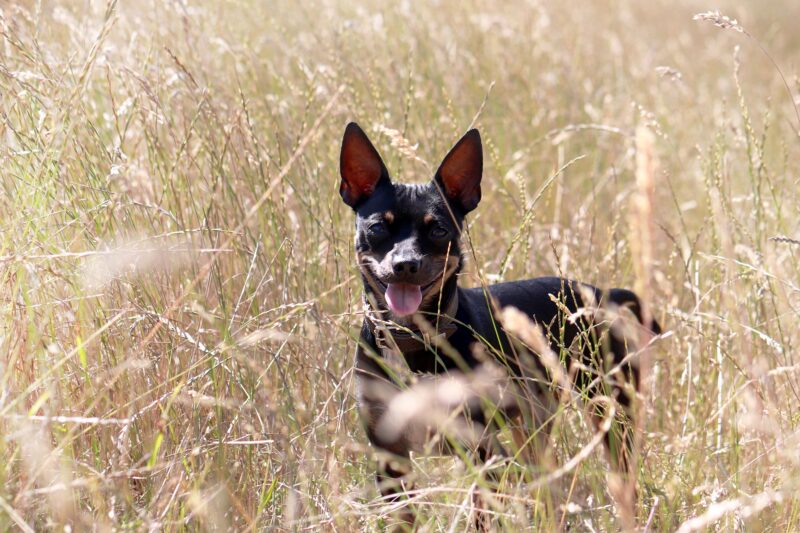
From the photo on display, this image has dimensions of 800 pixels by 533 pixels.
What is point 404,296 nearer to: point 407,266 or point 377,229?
point 407,266

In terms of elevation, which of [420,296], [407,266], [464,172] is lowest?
[420,296]

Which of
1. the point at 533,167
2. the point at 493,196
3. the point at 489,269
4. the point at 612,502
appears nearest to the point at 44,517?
the point at 612,502

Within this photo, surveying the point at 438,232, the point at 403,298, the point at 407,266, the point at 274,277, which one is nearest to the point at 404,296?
the point at 403,298

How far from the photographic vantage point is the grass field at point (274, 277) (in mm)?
2371

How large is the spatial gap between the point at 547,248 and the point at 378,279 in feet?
5.98

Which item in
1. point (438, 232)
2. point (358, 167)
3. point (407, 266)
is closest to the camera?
point (407, 266)

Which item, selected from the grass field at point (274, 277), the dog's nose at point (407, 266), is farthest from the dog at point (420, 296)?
the grass field at point (274, 277)

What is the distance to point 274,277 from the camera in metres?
3.29

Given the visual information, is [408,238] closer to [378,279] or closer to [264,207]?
[378,279]

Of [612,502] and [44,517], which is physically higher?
[44,517]

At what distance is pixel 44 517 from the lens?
95.9 inches

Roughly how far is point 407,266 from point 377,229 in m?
0.33

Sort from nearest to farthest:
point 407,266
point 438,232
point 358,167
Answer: point 407,266, point 438,232, point 358,167

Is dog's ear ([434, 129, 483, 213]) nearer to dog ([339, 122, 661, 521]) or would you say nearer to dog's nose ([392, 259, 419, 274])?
dog ([339, 122, 661, 521])
